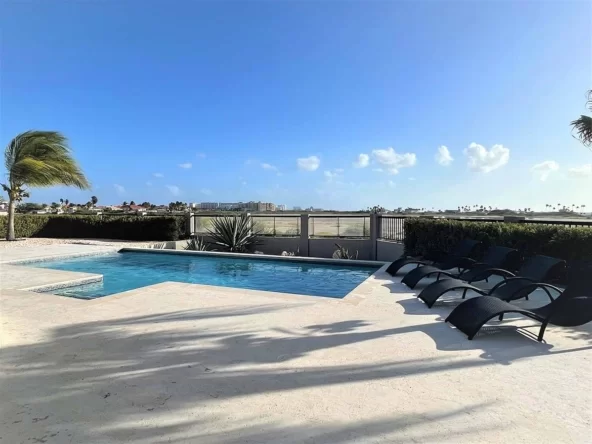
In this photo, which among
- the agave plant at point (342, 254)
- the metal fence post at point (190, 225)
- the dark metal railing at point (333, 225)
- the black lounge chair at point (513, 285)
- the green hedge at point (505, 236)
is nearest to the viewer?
the black lounge chair at point (513, 285)

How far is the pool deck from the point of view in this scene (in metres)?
2.33

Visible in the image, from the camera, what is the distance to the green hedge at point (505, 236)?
22.2 ft

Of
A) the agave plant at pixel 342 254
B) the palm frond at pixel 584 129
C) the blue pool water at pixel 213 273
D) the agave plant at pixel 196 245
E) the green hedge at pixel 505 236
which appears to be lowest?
the blue pool water at pixel 213 273

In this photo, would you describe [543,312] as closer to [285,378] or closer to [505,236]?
[285,378]

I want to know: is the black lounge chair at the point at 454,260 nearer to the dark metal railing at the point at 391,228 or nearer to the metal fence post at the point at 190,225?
the dark metal railing at the point at 391,228

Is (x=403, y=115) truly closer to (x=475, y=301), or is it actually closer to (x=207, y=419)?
(x=475, y=301)

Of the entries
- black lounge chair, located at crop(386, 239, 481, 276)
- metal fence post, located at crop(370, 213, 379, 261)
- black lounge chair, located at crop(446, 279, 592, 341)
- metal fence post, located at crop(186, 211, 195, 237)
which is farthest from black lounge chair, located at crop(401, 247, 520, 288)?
metal fence post, located at crop(186, 211, 195, 237)

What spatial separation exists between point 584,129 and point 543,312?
710 centimetres

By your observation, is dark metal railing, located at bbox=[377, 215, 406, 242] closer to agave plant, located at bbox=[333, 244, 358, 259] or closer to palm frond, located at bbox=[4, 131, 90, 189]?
agave plant, located at bbox=[333, 244, 358, 259]

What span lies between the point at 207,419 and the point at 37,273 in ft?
27.2

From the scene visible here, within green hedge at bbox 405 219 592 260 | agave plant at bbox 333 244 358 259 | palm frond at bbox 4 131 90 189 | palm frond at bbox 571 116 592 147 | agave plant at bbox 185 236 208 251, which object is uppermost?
palm frond at bbox 4 131 90 189

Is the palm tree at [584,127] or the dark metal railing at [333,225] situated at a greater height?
the palm tree at [584,127]

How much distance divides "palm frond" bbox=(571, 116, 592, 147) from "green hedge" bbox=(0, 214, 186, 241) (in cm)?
1582

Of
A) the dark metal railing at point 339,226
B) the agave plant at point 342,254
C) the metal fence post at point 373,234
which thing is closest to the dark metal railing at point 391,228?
the metal fence post at point 373,234
